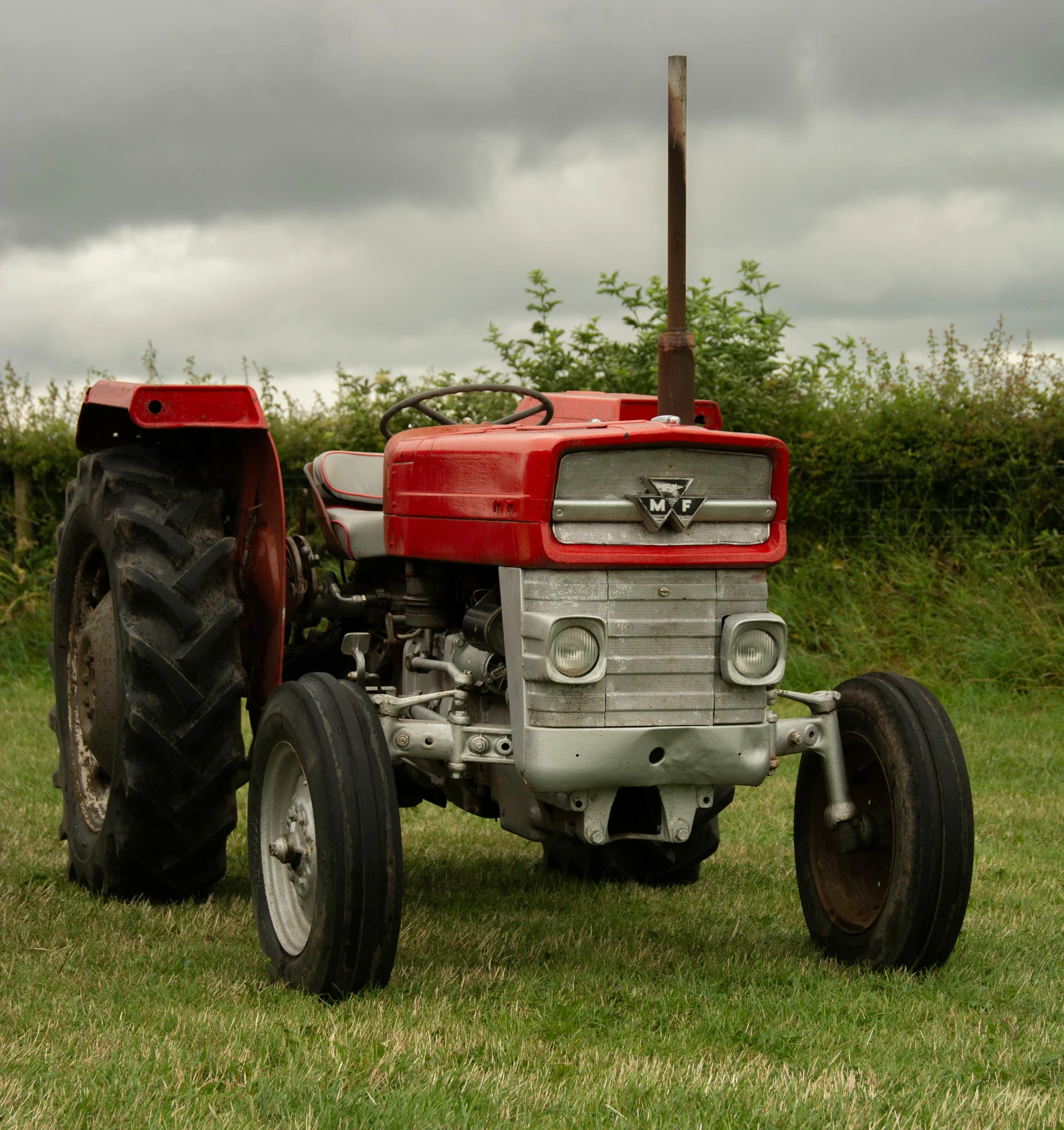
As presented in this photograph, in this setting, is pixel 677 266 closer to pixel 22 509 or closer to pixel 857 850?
pixel 857 850

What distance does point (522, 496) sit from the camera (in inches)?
140

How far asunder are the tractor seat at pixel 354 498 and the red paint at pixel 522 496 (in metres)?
0.46

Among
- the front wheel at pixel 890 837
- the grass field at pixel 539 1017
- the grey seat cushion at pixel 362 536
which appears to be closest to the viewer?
the grass field at pixel 539 1017

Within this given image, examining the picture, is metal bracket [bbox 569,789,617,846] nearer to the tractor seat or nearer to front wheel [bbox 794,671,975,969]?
front wheel [bbox 794,671,975,969]

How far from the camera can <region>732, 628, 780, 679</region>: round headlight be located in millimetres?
3637

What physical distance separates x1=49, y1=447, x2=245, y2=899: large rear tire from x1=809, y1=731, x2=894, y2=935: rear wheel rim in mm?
1692

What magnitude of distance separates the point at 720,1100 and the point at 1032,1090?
676 millimetres

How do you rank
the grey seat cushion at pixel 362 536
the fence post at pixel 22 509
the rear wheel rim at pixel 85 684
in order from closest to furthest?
1. the grey seat cushion at pixel 362 536
2. the rear wheel rim at pixel 85 684
3. the fence post at pixel 22 509

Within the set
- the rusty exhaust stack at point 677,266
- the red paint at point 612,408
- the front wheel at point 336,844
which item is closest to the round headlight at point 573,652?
the front wheel at point 336,844

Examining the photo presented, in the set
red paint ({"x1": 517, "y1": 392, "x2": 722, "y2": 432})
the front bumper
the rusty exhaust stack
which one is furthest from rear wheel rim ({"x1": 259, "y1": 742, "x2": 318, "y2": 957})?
the rusty exhaust stack

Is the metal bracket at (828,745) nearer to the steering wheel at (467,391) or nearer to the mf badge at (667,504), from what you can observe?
the mf badge at (667,504)

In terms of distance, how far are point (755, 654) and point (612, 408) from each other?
5.12ft

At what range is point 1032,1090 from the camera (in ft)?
9.91

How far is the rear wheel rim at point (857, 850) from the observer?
4020 millimetres
